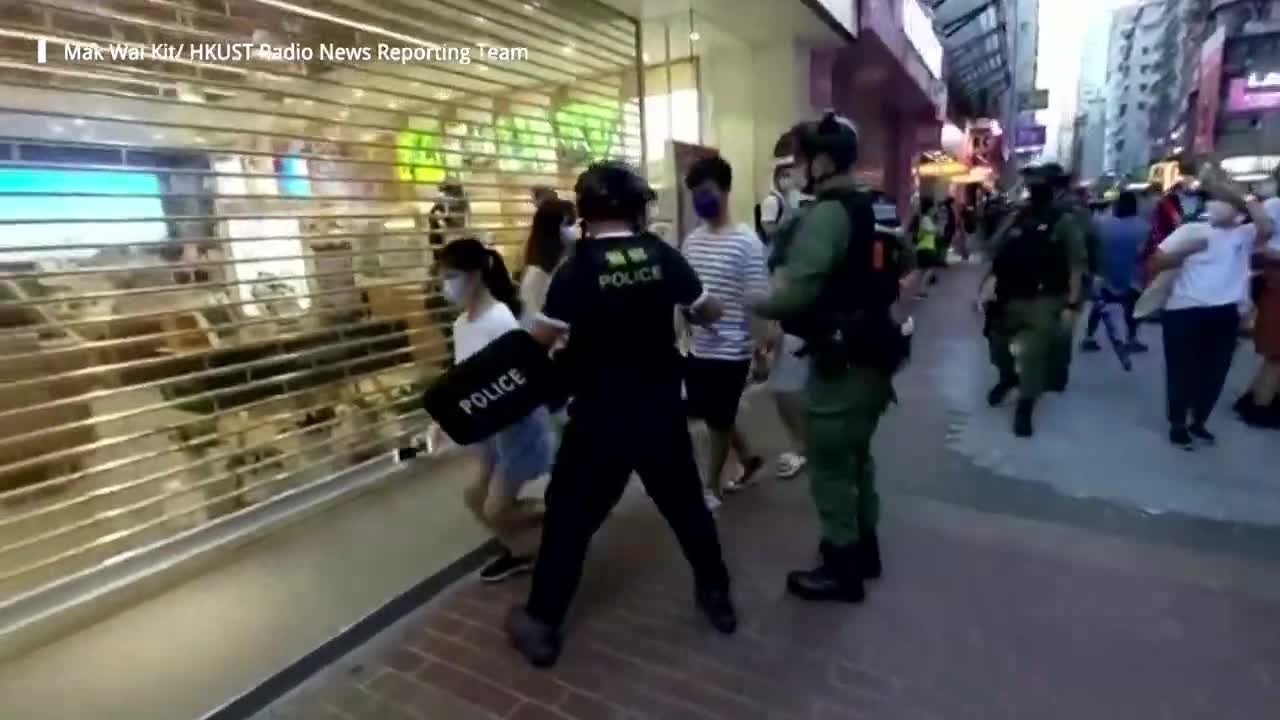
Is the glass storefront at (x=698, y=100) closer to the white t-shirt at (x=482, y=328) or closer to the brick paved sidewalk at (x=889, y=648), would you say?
the white t-shirt at (x=482, y=328)

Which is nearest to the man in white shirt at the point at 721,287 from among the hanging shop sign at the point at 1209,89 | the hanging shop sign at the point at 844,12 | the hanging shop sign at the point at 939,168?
the hanging shop sign at the point at 844,12

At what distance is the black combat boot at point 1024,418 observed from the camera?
527cm

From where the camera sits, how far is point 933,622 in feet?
9.78

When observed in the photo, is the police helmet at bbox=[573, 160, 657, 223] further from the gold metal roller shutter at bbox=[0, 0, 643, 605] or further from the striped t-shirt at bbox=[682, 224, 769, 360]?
the gold metal roller shutter at bbox=[0, 0, 643, 605]

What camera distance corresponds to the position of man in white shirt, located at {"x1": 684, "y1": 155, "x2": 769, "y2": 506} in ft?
12.0

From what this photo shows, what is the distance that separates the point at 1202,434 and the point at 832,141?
382cm

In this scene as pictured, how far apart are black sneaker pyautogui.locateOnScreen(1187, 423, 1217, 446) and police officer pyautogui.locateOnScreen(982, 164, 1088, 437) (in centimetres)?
86

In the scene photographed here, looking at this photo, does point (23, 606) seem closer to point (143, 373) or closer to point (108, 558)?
point (108, 558)

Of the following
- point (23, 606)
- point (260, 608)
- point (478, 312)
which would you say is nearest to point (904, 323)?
point (478, 312)

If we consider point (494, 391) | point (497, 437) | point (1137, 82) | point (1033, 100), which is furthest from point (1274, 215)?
point (1137, 82)

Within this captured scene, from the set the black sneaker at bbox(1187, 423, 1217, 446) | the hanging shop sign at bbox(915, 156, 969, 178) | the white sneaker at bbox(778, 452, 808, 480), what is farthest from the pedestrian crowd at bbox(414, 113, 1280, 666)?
the hanging shop sign at bbox(915, 156, 969, 178)

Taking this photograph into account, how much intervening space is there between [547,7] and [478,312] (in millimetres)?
2523

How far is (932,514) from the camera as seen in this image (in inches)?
157

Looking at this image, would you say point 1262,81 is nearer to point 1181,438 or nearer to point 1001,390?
point 1001,390
